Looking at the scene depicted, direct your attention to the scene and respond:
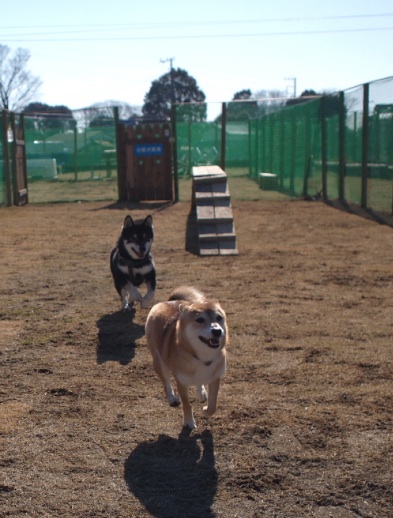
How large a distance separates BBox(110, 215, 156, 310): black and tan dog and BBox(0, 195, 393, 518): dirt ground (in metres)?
0.20

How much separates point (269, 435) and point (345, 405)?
2.13ft

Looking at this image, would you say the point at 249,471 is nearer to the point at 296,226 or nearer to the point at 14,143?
the point at 296,226

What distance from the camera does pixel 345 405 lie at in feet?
13.6

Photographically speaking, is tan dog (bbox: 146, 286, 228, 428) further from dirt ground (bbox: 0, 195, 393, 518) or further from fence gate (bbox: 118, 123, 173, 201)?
fence gate (bbox: 118, 123, 173, 201)

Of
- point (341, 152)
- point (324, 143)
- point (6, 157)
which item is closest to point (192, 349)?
point (341, 152)

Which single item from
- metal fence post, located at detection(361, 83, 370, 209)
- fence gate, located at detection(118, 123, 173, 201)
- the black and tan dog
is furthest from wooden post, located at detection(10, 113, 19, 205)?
the black and tan dog

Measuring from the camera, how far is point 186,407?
383 cm

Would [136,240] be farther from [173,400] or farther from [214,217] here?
[214,217]

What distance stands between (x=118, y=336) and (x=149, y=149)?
12.4 m

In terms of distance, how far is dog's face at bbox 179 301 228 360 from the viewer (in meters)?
3.55

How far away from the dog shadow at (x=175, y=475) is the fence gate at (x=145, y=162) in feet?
46.7

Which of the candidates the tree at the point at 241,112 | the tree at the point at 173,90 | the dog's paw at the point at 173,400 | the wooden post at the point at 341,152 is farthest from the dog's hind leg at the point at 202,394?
the tree at the point at 173,90

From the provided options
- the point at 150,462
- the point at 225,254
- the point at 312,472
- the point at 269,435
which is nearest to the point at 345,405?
the point at 269,435

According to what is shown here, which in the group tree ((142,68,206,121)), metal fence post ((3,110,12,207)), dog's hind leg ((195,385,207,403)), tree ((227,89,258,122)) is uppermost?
tree ((142,68,206,121))
